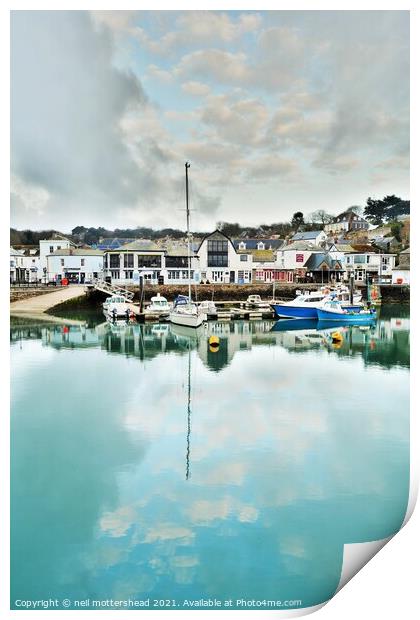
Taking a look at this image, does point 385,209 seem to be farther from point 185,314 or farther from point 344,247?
point 185,314

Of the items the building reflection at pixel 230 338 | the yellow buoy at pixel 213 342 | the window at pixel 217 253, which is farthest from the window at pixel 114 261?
the yellow buoy at pixel 213 342

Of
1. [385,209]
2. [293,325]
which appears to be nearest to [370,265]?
[385,209]

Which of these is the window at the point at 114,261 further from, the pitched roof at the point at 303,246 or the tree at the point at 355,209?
the tree at the point at 355,209

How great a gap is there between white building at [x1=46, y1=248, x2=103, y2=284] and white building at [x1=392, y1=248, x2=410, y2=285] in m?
3.43

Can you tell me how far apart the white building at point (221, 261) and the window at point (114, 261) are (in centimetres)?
102

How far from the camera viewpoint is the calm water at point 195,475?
9.00 ft

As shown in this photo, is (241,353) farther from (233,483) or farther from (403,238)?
(233,483)

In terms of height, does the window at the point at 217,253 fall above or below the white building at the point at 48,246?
above

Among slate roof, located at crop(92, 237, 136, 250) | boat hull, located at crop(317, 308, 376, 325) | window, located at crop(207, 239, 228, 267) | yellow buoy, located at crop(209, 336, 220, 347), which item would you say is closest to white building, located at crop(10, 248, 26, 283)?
slate roof, located at crop(92, 237, 136, 250)

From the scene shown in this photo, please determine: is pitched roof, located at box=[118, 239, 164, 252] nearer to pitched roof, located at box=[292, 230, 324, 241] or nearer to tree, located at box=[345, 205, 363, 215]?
pitched roof, located at box=[292, 230, 324, 241]

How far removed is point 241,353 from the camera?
743cm

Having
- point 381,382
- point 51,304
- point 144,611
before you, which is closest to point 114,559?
point 144,611

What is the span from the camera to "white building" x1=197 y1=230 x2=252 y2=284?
6.68 metres

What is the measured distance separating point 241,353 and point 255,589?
4.82 meters
